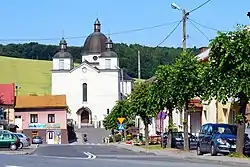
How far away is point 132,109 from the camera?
188ft

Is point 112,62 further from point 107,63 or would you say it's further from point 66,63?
point 66,63

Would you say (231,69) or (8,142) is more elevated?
(231,69)

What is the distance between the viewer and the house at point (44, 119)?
104 m

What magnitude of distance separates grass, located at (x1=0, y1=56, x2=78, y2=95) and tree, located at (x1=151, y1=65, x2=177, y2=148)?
95.8 meters

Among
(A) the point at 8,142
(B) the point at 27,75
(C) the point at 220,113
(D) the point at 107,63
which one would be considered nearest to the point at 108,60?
(D) the point at 107,63

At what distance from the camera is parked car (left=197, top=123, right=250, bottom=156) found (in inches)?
1344

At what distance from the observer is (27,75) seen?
156 meters

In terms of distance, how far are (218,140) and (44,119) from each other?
73.0m

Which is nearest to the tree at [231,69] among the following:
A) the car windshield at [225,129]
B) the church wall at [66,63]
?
the car windshield at [225,129]

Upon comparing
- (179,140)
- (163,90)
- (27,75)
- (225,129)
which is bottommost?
(179,140)

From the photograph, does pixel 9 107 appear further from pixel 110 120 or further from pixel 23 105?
pixel 110 120

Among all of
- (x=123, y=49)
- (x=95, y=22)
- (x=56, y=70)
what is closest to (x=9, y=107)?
(x=56, y=70)

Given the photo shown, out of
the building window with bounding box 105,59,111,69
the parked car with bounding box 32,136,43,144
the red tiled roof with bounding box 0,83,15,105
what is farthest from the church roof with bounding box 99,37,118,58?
the parked car with bounding box 32,136,43,144

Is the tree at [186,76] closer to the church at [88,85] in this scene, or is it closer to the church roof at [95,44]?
the church at [88,85]
